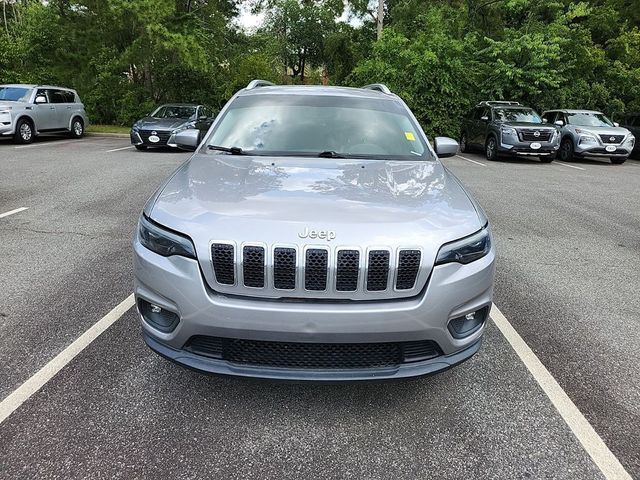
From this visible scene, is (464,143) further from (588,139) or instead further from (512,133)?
(588,139)

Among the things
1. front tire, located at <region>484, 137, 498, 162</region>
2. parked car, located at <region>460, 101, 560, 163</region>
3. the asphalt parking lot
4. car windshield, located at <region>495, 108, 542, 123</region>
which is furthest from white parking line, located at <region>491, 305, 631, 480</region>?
car windshield, located at <region>495, 108, 542, 123</region>

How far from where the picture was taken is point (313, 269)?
2344mm

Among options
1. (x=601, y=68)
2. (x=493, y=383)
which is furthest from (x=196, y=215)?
(x=601, y=68)

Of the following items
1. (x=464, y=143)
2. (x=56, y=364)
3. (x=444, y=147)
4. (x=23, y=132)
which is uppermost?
(x=444, y=147)

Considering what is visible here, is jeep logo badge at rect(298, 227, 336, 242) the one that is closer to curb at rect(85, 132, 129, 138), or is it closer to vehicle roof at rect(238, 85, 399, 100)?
vehicle roof at rect(238, 85, 399, 100)

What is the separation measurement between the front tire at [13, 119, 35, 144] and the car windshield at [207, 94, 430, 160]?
14.1m

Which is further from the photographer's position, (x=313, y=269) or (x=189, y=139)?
(x=189, y=139)

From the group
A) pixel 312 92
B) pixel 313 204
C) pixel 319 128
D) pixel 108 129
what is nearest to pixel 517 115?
pixel 312 92

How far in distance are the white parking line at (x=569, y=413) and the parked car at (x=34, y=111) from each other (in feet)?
53.1

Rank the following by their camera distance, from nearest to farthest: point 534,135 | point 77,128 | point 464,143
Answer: point 534,135, point 77,128, point 464,143

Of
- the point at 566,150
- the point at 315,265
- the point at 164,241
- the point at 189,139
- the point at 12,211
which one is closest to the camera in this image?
the point at 315,265

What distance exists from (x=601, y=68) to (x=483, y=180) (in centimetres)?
1418

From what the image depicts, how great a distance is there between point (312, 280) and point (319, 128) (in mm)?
1955

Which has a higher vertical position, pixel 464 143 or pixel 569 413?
pixel 569 413
